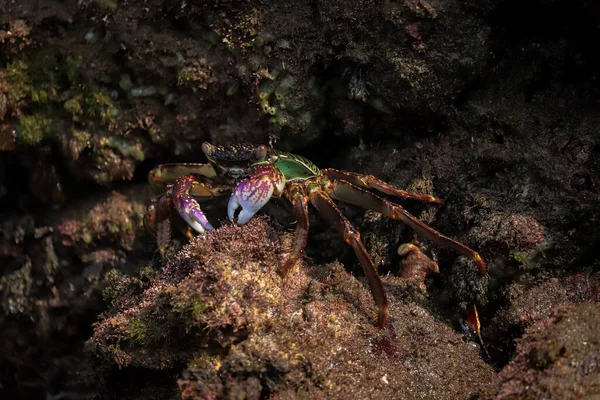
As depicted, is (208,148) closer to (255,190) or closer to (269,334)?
(255,190)

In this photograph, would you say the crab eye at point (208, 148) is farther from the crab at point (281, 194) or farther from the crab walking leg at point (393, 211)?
the crab walking leg at point (393, 211)

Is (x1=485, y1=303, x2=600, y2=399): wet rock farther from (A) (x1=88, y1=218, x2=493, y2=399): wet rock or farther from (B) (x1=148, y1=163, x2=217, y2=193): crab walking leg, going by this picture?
(B) (x1=148, y1=163, x2=217, y2=193): crab walking leg

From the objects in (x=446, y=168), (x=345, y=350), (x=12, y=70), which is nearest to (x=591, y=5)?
(x=446, y=168)

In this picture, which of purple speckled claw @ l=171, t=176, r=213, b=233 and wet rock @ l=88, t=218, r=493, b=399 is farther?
purple speckled claw @ l=171, t=176, r=213, b=233

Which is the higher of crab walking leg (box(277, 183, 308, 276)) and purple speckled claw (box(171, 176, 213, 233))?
crab walking leg (box(277, 183, 308, 276))

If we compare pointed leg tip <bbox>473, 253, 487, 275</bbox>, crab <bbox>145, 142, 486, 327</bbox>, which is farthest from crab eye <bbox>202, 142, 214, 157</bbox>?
pointed leg tip <bbox>473, 253, 487, 275</bbox>

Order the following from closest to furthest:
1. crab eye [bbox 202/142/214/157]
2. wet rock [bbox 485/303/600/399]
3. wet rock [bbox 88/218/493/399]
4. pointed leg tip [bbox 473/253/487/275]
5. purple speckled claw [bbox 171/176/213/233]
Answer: wet rock [bbox 485/303/600/399] < wet rock [bbox 88/218/493/399] < pointed leg tip [bbox 473/253/487/275] < purple speckled claw [bbox 171/176/213/233] < crab eye [bbox 202/142/214/157]

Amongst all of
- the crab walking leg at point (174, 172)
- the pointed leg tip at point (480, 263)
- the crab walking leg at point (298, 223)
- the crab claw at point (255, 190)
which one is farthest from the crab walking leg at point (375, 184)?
the crab walking leg at point (174, 172)
